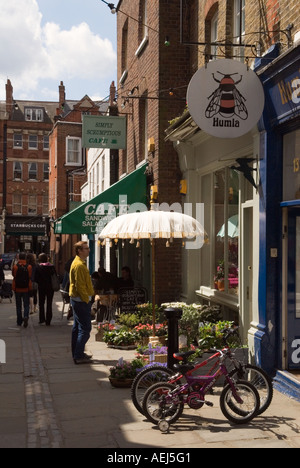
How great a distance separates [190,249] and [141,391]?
6.08 metres

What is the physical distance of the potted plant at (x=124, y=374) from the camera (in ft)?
25.3

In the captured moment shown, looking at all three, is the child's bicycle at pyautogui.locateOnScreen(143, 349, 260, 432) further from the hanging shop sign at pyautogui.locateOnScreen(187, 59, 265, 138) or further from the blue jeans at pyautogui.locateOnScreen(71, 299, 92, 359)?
the blue jeans at pyautogui.locateOnScreen(71, 299, 92, 359)

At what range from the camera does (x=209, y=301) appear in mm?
11328

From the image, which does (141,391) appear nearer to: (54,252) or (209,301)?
(209,301)

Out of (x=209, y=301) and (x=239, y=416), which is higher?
(x=209, y=301)

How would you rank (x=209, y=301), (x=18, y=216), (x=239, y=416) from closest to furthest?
(x=239, y=416) < (x=209, y=301) < (x=18, y=216)

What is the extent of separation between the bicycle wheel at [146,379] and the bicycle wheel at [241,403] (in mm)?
632

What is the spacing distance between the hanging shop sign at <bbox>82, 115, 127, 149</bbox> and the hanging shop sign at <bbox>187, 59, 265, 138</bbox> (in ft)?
26.8

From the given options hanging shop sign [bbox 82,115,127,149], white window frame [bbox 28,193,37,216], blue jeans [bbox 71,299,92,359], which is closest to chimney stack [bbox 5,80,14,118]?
white window frame [bbox 28,193,37,216]

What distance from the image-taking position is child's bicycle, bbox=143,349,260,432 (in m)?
6.00

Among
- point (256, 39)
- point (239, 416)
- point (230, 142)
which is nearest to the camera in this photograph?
point (239, 416)

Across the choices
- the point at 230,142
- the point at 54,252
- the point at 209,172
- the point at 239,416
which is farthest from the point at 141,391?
the point at 54,252

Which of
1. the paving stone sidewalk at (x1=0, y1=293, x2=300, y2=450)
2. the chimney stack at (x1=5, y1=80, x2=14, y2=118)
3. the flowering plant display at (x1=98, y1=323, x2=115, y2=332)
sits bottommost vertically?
the paving stone sidewalk at (x1=0, y1=293, x2=300, y2=450)
